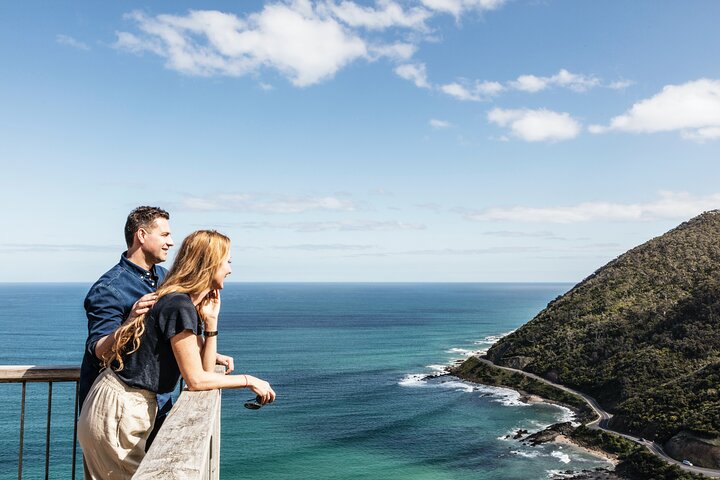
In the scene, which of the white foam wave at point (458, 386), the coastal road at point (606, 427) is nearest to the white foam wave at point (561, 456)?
the coastal road at point (606, 427)

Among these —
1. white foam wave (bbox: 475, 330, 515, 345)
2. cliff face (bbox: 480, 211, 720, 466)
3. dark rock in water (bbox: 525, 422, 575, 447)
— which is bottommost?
dark rock in water (bbox: 525, 422, 575, 447)

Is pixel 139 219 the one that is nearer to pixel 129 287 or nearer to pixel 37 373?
pixel 129 287

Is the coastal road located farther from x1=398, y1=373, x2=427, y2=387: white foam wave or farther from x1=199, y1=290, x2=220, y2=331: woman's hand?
x1=199, y1=290, x2=220, y2=331: woman's hand

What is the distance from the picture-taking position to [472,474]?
3831 centimetres

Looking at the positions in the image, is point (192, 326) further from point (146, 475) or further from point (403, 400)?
point (403, 400)

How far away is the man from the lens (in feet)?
10.9

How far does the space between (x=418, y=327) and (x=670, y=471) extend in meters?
88.5

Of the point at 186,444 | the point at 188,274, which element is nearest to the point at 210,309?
the point at 188,274

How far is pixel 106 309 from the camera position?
3.44 m

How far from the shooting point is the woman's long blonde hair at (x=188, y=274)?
305 cm

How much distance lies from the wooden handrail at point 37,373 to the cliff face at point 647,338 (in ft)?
143

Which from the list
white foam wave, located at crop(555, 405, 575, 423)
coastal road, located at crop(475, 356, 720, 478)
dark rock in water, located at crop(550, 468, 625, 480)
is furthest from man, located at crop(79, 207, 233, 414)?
white foam wave, located at crop(555, 405, 575, 423)

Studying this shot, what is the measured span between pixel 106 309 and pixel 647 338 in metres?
66.7

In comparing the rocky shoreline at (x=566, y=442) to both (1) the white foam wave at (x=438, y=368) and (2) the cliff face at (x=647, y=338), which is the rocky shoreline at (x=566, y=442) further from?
(1) the white foam wave at (x=438, y=368)
